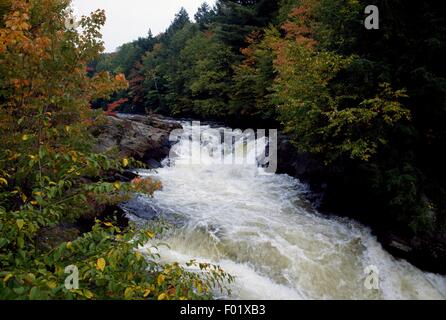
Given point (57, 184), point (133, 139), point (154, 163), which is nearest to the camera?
point (57, 184)

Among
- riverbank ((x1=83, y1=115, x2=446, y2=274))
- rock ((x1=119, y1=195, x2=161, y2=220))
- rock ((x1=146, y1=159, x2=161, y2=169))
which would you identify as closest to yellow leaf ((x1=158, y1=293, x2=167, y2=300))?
riverbank ((x1=83, y1=115, x2=446, y2=274))

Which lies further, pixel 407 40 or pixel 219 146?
pixel 219 146

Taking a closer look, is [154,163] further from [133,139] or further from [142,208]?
[142,208]

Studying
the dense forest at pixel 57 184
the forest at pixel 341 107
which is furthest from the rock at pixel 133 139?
the dense forest at pixel 57 184

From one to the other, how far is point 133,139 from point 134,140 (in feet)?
0.19

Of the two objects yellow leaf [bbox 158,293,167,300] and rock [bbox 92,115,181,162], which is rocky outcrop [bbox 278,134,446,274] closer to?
rock [bbox 92,115,181,162]

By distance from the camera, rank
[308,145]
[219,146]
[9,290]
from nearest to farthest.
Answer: [9,290], [308,145], [219,146]

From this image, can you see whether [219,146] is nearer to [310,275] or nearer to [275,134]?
[275,134]

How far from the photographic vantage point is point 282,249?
285 inches
